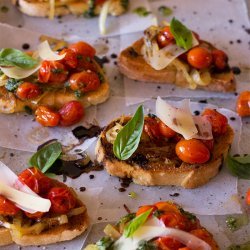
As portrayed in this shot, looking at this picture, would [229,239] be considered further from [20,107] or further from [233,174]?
[20,107]

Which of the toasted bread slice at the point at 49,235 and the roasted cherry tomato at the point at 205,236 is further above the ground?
the roasted cherry tomato at the point at 205,236

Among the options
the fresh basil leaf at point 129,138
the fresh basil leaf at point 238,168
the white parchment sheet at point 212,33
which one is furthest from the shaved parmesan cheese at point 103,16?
the fresh basil leaf at point 238,168

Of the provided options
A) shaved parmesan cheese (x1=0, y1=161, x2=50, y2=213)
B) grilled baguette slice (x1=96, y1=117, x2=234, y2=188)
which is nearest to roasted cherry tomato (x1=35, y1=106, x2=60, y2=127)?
grilled baguette slice (x1=96, y1=117, x2=234, y2=188)

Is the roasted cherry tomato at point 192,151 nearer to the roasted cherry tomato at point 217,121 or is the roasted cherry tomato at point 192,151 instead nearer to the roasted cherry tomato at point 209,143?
the roasted cherry tomato at point 209,143

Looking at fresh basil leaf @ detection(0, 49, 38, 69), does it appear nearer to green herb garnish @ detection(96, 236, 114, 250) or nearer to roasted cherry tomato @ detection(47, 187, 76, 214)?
roasted cherry tomato @ detection(47, 187, 76, 214)

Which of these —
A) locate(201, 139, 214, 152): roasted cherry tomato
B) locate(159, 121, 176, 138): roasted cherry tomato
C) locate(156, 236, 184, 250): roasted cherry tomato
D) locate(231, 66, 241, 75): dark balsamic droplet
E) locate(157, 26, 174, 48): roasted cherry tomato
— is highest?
locate(157, 26, 174, 48): roasted cherry tomato

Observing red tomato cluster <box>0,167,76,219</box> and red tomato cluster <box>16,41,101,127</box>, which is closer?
red tomato cluster <box>0,167,76,219</box>
